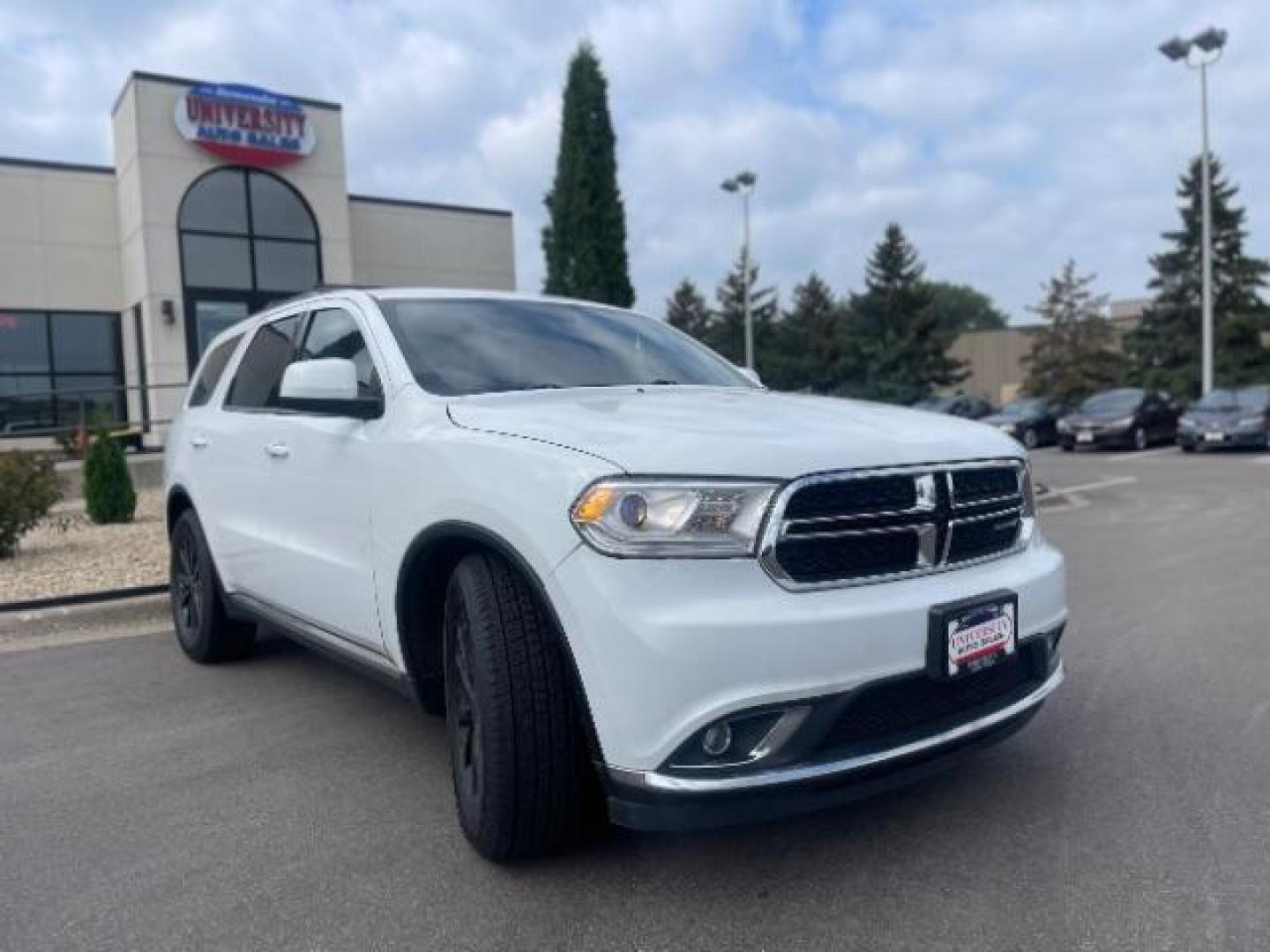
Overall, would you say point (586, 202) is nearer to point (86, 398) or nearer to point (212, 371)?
point (86, 398)

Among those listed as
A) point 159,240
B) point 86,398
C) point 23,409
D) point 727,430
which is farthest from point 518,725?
point 23,409

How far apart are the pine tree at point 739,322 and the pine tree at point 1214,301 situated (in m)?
16.0

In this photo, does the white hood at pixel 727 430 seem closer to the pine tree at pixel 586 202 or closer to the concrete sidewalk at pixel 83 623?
the concrete sidewalk at pixel 83 623

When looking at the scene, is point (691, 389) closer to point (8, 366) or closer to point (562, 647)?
point (562, 647)

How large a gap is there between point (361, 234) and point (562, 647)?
66.2ft

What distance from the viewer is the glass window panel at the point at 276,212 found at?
63.7 ft

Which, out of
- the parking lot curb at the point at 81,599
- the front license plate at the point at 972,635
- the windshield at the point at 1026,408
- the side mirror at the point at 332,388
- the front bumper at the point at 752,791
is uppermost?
the side mirror at the point at 332,388

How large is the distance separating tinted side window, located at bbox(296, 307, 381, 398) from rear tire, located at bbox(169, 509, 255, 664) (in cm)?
139

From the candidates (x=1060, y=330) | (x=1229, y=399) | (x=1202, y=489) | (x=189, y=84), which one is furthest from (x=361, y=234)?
(x=1060, y=330)

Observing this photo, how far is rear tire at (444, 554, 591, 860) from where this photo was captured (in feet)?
9.04

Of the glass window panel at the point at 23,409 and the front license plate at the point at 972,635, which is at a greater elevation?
the glass window panel at the point at 23,409

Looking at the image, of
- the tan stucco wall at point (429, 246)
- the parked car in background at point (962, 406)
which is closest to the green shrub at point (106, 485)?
the tan stucco wall at point (429, 246)

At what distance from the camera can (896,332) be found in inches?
1676

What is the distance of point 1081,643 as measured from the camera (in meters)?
5.45
